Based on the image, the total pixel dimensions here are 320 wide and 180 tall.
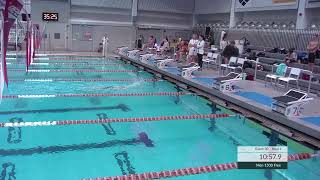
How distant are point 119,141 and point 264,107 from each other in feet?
10.2

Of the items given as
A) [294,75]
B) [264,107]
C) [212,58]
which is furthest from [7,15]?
[212,58]

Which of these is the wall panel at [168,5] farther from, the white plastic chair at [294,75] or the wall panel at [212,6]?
the white plastic chair at [294,75]

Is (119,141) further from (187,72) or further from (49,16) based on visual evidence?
(49,16)

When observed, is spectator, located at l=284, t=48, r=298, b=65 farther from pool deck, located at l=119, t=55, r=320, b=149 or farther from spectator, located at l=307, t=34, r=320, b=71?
pool deck, located at l=119, t=55, r=320, b=149

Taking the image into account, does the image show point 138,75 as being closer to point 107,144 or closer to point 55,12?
point 107,144

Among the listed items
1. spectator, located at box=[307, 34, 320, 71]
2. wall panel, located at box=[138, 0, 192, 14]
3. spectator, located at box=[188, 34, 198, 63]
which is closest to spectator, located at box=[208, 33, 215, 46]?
wall panel, located at box=[138, 0, 192, 14]

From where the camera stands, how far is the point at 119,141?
238 inches

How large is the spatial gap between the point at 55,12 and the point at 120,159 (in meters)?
20.4

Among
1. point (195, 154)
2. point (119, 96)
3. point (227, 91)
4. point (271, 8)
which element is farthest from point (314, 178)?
point (271, 8)

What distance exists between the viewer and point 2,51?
3.68 metres

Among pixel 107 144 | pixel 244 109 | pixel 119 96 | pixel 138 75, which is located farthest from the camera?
pixel 138 75

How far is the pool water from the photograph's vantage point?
16.0 feet

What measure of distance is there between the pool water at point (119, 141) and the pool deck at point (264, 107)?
0.19 metres

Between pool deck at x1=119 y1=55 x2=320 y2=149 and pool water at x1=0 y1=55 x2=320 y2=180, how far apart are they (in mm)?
188
